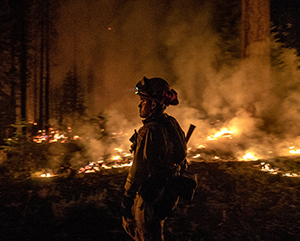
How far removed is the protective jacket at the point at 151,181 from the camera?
5.86ft

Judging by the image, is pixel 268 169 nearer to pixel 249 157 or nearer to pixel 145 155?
pixel 249 157

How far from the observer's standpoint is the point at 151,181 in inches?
69.3

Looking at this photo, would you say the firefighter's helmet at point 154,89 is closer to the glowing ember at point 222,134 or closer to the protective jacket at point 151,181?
the protective jacket at point 151,181

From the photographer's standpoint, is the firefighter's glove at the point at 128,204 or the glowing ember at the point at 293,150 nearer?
the firefighter's glove at the point at 128,204

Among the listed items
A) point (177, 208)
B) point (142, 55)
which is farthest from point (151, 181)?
point (142, 55)

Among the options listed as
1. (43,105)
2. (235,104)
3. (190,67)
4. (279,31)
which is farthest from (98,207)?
(190,67)

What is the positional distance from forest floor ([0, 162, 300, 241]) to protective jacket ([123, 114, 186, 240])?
5.17 ft

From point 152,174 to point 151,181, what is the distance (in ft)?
0.19

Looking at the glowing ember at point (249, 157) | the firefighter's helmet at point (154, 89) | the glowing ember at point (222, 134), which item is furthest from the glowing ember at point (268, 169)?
the firefighter's helmet at point (154, 89)

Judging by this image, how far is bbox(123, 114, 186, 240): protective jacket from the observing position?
1.79 metres

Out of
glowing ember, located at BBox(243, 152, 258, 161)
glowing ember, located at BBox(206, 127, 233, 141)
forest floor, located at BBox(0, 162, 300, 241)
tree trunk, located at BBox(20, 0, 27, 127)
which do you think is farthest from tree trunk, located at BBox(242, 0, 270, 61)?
tree trunk, located at BBox(20, 0, 27, 127)

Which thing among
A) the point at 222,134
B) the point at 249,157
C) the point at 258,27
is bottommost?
the point at 249,157

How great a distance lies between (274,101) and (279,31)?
224 centimetres

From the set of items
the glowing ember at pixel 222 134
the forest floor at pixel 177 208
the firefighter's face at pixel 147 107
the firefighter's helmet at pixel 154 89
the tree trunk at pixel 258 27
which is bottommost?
the forest floor at pixel 177 208
